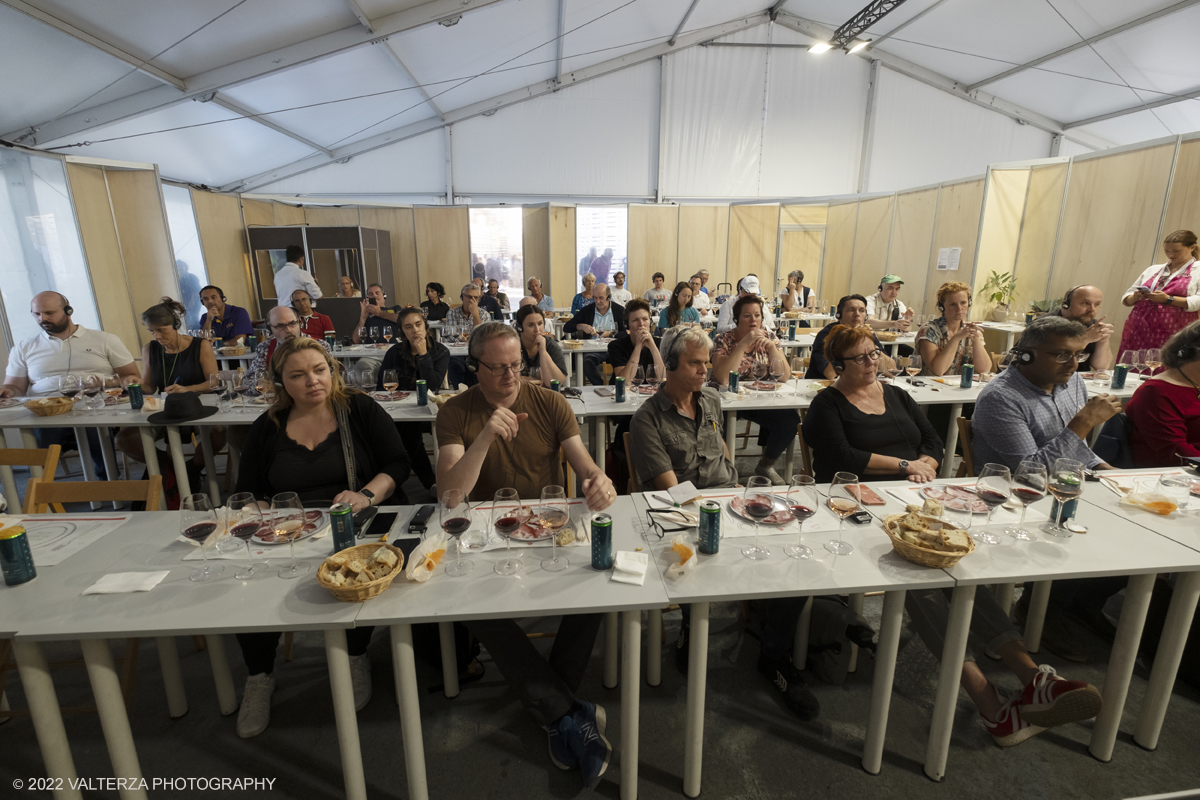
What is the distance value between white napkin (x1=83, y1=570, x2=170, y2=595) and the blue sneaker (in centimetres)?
140

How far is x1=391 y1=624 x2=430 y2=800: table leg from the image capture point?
5.42ft

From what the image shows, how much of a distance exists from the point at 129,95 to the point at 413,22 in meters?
3.23

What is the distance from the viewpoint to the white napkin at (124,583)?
1.67m

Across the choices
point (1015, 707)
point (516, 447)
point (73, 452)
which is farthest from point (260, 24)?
point (1015, 707)

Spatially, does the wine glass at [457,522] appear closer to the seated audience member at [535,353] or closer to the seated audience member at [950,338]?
the seated audience member at [535,353]

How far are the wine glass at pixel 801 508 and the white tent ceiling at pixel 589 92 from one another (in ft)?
21.3

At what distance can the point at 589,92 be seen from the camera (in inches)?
482

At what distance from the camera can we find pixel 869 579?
172cm

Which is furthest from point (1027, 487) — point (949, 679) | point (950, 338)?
point (950, 338)

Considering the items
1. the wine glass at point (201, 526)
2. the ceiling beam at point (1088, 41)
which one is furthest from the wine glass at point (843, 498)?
the ceiling beam at point (1088, 41)

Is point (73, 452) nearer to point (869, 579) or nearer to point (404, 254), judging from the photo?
point (869, 579)

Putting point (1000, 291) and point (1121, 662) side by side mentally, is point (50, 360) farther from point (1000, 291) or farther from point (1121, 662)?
point (1000, 291)

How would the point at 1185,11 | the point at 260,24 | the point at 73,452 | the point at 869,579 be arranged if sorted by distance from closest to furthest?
the point at 869,579
the point at 73,452
the point at 260,24
the point at 1185,11

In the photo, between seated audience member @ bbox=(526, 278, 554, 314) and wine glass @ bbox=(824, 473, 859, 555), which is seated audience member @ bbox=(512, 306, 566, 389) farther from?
seated audience member @ bbox=(526, 278, 554, 314)
